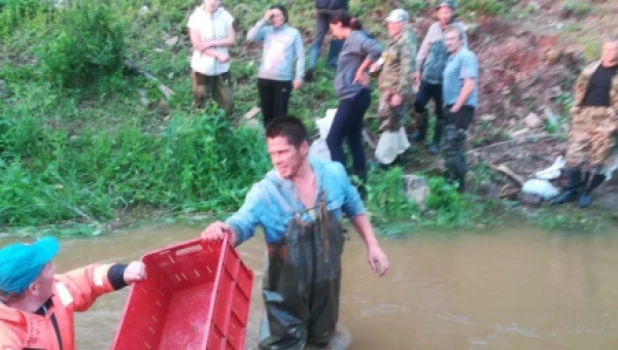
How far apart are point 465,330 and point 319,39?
523cm

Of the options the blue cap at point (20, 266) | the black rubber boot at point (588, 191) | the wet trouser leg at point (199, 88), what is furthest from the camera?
the wet trouser leg at point (199, 88)

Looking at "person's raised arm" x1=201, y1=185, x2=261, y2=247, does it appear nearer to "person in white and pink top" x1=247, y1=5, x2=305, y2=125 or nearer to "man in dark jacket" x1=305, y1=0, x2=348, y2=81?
"person in white and pink top" x1=247, y1=5, x2=305, y2=125

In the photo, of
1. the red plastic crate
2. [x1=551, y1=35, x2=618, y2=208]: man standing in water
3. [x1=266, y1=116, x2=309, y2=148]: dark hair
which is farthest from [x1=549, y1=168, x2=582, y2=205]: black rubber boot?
[x1=266, y1=116, x2=309, y2=148]: dark hair

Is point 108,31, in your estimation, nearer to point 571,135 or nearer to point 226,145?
point 226,145

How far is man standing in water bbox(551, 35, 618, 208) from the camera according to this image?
6875 millimetres

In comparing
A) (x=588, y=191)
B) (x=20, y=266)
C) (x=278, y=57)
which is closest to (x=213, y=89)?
(x=278, y=57)

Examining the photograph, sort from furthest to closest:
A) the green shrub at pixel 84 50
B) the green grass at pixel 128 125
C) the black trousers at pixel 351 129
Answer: the green shrub at pixel 84 50 < the green grass at pixel 128 125 < the black trousers at pixel 351 129

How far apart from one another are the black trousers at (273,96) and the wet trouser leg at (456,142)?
1808 millimetres

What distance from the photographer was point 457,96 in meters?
7.22

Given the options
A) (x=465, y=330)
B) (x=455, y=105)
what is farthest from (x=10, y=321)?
(x=455, y=105)

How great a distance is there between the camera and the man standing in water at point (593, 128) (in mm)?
6875

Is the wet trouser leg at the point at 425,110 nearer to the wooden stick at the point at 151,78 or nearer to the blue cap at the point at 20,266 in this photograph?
the wooden stick at the point at 151,78

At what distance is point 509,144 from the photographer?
27.1 ft

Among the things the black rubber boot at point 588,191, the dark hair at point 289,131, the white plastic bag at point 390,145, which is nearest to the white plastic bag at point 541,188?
the black rubber boot at point 588,191
